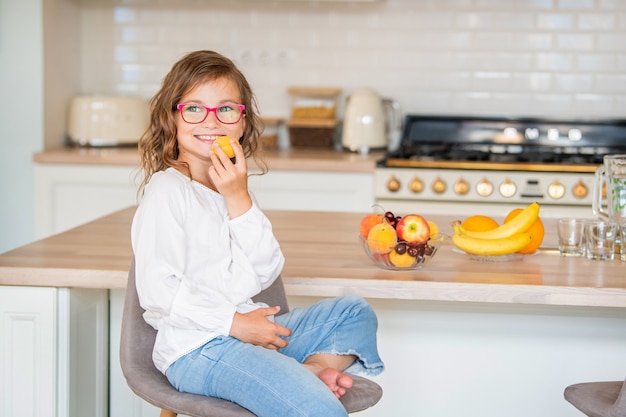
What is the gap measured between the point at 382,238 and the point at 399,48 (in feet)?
8.41

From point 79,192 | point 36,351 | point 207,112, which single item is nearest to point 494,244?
point 207,112

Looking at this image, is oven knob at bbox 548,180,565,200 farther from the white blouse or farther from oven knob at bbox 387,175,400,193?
the white blouse

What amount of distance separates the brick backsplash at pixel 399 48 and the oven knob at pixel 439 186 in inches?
30.6

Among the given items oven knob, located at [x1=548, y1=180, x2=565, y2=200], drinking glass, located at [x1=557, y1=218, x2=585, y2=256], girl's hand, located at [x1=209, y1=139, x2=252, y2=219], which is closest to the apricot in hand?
girl's hand, located at [x1=209, y1=139, x2=252, y2=219]

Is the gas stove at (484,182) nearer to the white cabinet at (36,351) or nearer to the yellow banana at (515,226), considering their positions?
the yellow banana at (515,226)

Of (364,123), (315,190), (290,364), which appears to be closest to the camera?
(290,364)

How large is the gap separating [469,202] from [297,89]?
105 cm

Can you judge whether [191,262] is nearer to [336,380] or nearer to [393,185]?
[336,380]

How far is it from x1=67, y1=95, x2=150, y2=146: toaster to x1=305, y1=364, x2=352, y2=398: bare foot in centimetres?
277

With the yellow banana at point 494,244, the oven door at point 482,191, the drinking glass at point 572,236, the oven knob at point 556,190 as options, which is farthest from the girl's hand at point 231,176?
the oven knob at point 556,190

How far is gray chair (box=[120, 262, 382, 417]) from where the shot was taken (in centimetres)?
161

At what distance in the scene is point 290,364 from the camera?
1622 millimetres

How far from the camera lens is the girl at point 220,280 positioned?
1618mm

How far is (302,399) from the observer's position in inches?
60.8
